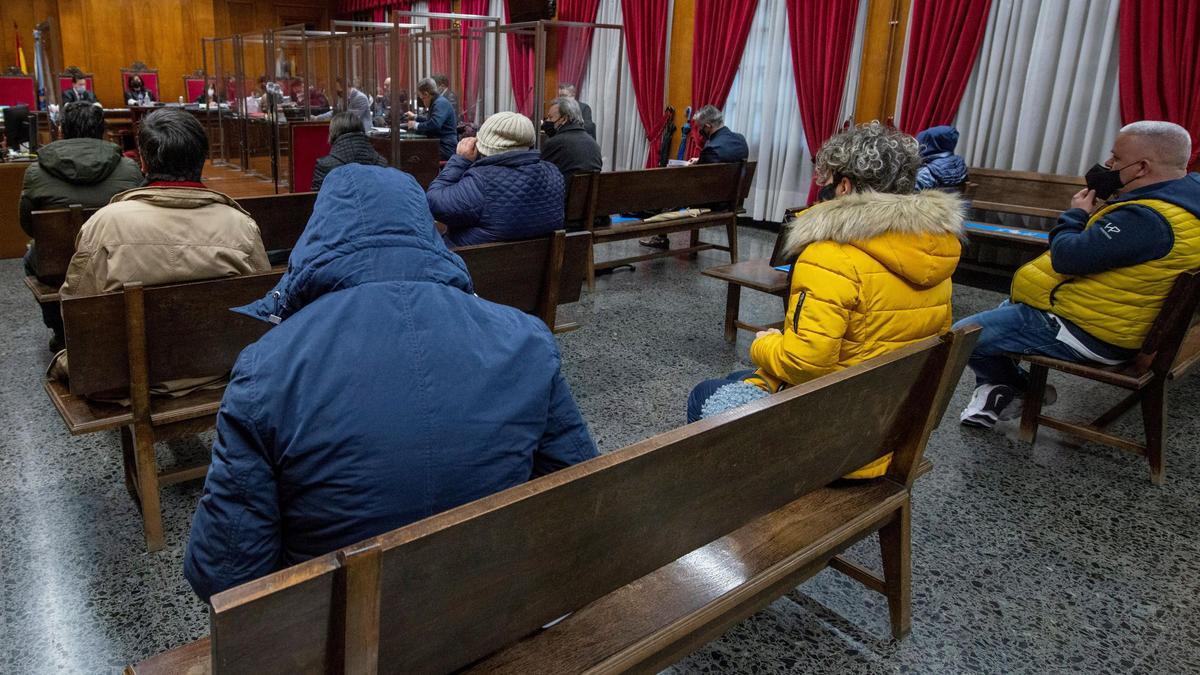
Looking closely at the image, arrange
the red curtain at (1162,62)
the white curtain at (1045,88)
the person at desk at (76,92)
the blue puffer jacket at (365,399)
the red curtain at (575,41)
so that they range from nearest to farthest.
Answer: the blue puffer jacket at (365,399)
the red curtain at (1162,62)
the white curtain at (1045,88)
the red curtain at (575,41)
the person at desk at (76,92)

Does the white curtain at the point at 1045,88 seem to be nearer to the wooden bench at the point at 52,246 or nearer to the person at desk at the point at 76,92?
the wooden bench at the point at 52,246

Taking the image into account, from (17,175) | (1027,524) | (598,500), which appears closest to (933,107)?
(1027,524)

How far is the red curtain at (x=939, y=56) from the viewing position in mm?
5840

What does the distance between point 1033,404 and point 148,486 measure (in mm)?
2986

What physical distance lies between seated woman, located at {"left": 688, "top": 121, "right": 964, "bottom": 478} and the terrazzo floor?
0.44 metres

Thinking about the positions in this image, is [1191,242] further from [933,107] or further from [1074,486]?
[933,107]

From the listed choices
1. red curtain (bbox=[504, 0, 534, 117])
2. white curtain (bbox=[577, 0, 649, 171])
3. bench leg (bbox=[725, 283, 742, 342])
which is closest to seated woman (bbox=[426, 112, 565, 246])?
bench leg (bbox=[725, 283, 742, 342])

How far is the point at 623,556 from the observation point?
125cm

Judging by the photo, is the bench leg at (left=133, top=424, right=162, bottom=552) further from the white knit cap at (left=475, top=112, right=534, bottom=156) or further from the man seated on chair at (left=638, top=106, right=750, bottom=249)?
the man seated on chair at (left=638, top=106, right=750, bottom=249)

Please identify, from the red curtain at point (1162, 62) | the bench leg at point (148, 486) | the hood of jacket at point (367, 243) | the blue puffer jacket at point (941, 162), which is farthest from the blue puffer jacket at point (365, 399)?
the red curtain at point (1162, 62)

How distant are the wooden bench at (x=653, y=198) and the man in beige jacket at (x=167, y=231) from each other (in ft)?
8.23

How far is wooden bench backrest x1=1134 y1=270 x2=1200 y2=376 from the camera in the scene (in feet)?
8.41

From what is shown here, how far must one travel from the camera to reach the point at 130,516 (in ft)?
7.65

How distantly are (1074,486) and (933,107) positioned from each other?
4124 millimetres
